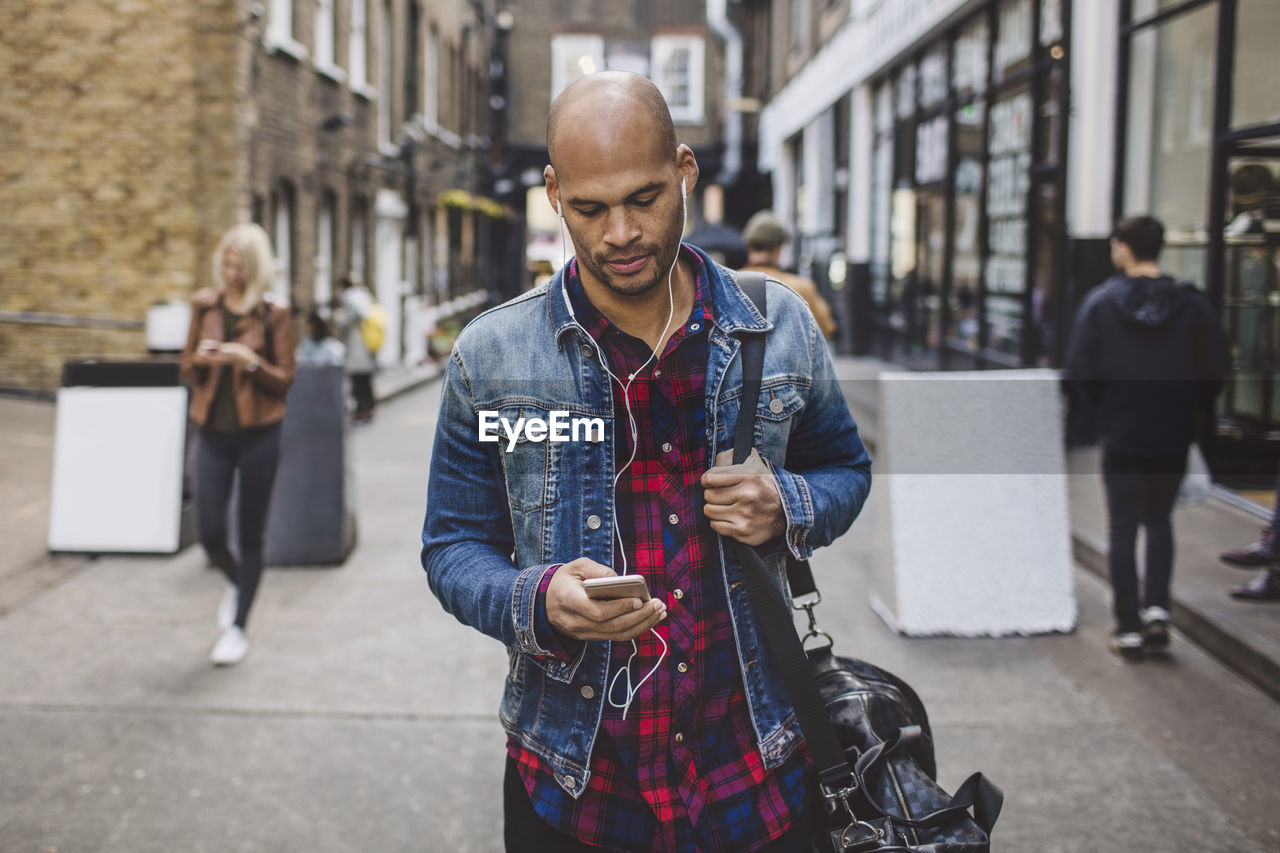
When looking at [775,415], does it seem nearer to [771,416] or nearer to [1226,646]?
[771,416]

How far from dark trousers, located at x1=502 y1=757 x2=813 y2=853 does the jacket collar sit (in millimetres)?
739

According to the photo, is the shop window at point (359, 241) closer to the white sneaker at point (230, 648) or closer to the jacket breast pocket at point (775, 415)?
the white sneaker at point (230, 648)

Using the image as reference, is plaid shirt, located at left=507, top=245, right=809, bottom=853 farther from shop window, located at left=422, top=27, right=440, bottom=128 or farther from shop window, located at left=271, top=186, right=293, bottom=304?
shop window, located at left=422, top=27, right=440, bottom=128

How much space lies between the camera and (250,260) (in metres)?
5.73

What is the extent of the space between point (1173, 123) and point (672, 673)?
9.30 metres

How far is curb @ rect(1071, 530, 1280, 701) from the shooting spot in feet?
17.1

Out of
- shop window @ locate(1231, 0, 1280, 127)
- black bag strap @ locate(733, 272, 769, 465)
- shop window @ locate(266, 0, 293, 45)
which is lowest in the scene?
black bag strap @ locate(733, 272, 769, 465)

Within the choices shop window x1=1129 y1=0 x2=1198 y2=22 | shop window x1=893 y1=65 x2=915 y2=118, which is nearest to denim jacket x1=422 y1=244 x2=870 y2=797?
shop window x1=1129 y1=0 x2=1198 y2=22

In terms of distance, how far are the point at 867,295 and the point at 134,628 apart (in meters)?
15.8

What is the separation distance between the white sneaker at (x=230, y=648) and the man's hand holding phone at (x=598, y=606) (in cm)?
421

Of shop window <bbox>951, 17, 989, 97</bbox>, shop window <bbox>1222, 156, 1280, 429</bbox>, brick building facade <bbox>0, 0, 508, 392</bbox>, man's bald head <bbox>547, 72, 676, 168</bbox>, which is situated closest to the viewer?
man's bald head <bbox>547, 72, 676, 168</bbox>

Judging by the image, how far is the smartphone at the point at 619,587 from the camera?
5.48 feet

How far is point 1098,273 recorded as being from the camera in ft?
34.4

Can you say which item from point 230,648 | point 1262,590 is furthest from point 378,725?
point 1262,590
